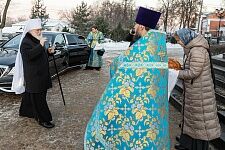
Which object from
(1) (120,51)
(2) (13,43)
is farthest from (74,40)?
(1) (120,51)

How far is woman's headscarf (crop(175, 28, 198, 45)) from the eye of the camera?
392 cm

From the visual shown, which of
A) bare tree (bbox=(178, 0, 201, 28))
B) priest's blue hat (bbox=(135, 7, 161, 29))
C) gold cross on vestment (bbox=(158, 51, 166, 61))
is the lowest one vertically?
gold cross on vestment (bbox=(158, 51, 166, 61))

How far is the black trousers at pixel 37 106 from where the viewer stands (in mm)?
5468

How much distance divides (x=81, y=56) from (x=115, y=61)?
8.90 meters

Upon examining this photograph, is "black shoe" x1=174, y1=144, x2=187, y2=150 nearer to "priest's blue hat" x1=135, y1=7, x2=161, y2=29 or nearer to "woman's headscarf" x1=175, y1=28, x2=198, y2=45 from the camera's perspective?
"woman's headscarf" x1=175, y1=28, x2=198, y2=45

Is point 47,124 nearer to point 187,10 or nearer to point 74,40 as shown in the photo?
point 74,40

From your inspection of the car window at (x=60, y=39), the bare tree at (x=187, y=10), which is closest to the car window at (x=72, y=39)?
the car window at (x=60, y=39)

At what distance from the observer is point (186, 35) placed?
155 inches

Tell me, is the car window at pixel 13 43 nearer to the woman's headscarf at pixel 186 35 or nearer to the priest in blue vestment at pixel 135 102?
the woman's headscarf at pixel 186 35

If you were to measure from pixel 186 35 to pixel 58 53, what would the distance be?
6.43 m

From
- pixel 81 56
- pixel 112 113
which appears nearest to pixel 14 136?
pixel 112 113

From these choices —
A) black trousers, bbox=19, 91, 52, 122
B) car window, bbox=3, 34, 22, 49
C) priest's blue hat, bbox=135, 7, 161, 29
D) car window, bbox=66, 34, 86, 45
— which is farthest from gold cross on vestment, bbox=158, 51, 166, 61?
car window, bbox=66, 34, 86, 45

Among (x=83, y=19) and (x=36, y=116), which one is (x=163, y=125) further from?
(x=83, y=19)

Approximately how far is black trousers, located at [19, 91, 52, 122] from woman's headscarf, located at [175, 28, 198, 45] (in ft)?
8.47
